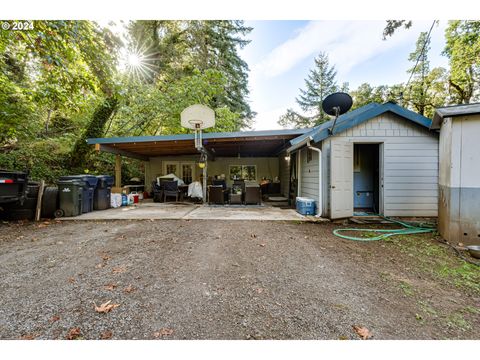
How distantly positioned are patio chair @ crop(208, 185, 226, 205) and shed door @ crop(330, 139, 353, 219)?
409 centimetres

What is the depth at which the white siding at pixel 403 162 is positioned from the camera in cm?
521

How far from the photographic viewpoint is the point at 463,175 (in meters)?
3.43

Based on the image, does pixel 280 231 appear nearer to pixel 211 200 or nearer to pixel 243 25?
pixel 211 200

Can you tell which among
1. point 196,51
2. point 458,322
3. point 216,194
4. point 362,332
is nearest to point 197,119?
point 216,194

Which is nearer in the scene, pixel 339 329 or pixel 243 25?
pixel 339 329

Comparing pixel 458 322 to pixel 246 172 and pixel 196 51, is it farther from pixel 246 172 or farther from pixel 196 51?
pixel 196 51

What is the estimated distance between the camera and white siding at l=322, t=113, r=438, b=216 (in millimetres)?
5207

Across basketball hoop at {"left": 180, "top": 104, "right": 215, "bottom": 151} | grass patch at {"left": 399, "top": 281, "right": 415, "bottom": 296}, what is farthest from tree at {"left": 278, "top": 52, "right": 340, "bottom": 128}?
grass patch at {"left": 399, "top": 281, "right": 415, "bottom": 296}

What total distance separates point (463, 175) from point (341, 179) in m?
2.11

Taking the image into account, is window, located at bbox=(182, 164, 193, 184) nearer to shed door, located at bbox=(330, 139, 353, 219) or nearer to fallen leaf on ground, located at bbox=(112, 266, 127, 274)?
shed door, located at bbox=(330, 139, 353, 219)

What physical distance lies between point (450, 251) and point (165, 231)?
5097 millimetres

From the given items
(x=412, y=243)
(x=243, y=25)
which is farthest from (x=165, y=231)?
(x=243, y=25)

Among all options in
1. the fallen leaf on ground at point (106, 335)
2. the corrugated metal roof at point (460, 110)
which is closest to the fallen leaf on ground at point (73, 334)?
the fallen leaf on ground at point (106, 335)
